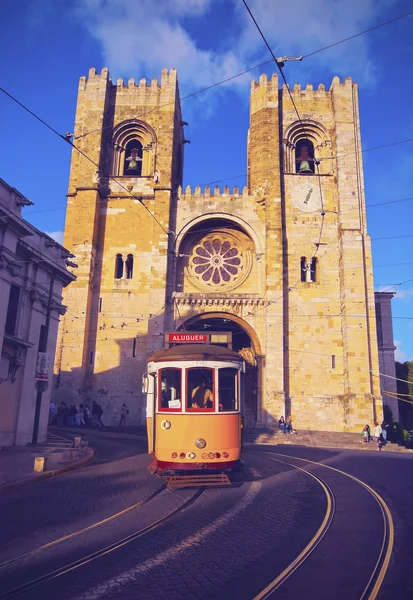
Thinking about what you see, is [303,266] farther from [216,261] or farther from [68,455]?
[68,455]

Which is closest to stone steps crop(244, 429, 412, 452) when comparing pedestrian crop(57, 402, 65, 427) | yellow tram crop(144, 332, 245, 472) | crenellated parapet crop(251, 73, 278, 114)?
pedestrian crop(57, 402, 65, 427)

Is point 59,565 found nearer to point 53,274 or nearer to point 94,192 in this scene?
point 53,274

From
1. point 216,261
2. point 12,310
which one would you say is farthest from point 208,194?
point 12,310

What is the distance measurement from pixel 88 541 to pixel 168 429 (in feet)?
12.2

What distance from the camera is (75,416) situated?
23797mm

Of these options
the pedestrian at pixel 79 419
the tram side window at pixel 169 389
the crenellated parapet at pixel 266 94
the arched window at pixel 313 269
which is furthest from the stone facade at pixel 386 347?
the tram side window at pixel 169 389

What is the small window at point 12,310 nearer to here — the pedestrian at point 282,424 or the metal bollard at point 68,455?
the metal bollard at point 68,455

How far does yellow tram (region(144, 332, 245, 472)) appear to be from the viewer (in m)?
8.97

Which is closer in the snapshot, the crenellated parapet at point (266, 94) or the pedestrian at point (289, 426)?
the pedestrian at point (289, 426)

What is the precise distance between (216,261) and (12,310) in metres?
14.7

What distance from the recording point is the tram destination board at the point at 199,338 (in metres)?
10.6

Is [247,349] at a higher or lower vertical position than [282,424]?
higher

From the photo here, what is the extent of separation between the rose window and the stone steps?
Answer: 925cm

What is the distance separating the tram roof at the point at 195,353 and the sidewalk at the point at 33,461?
11.4ft
